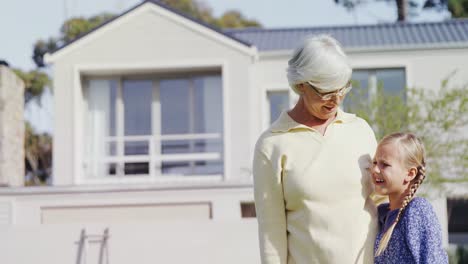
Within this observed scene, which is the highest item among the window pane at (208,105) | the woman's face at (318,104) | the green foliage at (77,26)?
the green foliage at (77,26)

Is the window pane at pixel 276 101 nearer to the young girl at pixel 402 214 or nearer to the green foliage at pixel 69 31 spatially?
the young girl at pixel 402 214

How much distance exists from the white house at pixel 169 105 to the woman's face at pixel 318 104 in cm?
1327

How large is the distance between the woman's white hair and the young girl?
1.33ft

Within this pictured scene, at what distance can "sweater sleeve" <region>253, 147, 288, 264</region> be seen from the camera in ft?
11.3

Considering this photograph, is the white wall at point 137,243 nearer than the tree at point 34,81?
Yes

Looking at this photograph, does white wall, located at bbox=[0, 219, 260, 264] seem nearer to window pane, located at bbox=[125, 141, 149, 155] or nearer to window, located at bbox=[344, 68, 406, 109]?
window pane, located at bbox=[125, 141, 149, 155]

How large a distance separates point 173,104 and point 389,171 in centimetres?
1598

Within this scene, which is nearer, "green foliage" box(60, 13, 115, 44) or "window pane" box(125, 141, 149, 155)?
"window pane" box(125, 141, 149, 155)

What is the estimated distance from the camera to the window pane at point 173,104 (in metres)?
19.4

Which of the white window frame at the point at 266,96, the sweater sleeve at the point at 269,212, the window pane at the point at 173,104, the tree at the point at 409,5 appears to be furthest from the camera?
the tree at the point at 409,5

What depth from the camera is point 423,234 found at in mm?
3498

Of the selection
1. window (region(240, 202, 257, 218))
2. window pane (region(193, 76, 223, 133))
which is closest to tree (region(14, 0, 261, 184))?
window pane (region(193, 76, 223, 133))

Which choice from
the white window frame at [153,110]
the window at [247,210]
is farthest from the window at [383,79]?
the window at [247,210]

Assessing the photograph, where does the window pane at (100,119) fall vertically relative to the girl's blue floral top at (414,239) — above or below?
above
